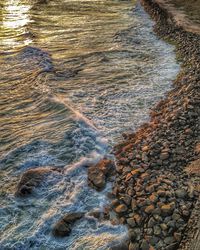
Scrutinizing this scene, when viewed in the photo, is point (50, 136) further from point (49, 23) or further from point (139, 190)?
point (49, 23)

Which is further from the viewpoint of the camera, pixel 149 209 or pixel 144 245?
pixel 149 209

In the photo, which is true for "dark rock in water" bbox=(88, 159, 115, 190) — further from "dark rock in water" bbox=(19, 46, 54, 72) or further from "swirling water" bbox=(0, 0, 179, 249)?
"dark rock in water" bbox=(19, 46, 54, 72)

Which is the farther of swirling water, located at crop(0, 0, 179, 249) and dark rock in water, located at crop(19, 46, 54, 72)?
dark rock in water, located at crop(19, 46, 54, 72)

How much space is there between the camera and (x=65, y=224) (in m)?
7.06

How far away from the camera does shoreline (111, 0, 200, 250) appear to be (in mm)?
6465

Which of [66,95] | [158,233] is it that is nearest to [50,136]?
[66,95]

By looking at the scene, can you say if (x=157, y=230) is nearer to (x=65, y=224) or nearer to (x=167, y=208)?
(x=167, y=208)

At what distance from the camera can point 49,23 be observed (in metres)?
19.4

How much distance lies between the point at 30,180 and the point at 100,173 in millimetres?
1584

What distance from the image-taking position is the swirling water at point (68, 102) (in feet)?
23.9

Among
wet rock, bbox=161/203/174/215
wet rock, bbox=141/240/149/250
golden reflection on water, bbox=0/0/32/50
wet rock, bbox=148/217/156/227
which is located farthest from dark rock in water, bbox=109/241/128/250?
golden reflection on water, bbox=0/0/32/50

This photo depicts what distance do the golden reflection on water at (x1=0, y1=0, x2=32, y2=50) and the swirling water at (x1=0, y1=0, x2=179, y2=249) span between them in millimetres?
56

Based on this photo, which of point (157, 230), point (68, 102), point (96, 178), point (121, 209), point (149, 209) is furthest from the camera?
point (68, 102)

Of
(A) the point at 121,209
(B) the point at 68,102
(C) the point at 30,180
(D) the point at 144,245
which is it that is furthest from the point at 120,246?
(B) the point at 68,102
